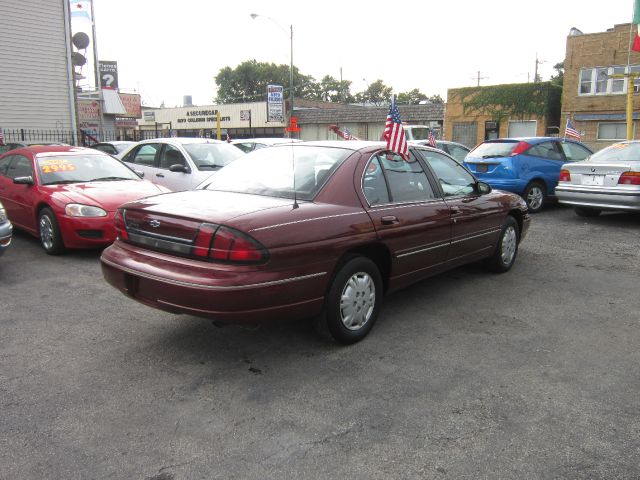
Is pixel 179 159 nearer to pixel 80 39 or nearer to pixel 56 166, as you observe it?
pixel 56 166

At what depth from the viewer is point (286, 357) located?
3.96 m

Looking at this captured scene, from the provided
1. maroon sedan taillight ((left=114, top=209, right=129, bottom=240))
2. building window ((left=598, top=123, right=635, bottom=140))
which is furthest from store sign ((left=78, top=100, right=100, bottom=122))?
building window ((left=598, top=123, right=635, bottom=140))

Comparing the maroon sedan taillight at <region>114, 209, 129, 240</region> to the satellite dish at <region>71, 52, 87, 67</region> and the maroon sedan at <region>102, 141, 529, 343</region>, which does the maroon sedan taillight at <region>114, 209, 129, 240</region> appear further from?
the satellite dish at <region>71, 52, 87, 67</region>

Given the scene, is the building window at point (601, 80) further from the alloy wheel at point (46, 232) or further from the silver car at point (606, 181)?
the alloy wheel at point (46, 232)

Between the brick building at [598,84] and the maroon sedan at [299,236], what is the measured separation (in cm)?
3160

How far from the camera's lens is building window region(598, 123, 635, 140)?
1252 inches

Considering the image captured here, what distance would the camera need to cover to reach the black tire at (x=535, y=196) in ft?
35.8

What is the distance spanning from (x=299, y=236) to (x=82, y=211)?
422cm

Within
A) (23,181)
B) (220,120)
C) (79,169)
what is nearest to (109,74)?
(220,120)

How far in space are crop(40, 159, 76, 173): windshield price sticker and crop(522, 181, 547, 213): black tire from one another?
827 cm

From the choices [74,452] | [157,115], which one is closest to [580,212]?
Answer: [74,452]

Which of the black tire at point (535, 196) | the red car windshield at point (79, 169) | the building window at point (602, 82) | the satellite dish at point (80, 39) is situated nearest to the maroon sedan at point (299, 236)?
the red car windshield at point (79, 169)

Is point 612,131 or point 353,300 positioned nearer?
point 353,300

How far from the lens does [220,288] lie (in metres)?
3.36
